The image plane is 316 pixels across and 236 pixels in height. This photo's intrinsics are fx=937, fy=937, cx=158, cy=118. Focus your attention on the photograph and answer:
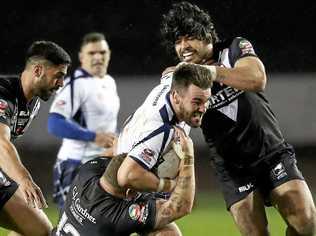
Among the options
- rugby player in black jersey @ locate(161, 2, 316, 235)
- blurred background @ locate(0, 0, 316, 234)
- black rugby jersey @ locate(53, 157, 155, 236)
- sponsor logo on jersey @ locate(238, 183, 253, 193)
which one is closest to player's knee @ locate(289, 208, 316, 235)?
rugby player in black jersey @ locate(161, 2, 316, 235)

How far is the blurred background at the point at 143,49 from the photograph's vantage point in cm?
1415

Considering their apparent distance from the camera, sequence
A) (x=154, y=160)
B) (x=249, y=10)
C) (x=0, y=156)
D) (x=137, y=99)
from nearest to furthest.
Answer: (x=154, y=160) → (x=0, y=156) → (x=249, y=10) → (x=137, y=99)

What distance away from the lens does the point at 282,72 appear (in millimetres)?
14508

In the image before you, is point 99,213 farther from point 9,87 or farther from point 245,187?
point 9,87

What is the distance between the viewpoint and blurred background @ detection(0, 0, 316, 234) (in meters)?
14.1

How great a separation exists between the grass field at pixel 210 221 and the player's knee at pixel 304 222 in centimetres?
228

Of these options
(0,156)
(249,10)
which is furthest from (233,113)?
(249,10)

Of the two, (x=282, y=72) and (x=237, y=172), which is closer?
(x=237, y=172)

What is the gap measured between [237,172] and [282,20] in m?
8.50

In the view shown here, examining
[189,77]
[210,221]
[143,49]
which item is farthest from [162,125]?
[143,49]

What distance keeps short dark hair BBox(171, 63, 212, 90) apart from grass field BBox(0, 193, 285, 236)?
3.28 m

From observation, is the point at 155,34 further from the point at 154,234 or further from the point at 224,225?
the point at 154,234

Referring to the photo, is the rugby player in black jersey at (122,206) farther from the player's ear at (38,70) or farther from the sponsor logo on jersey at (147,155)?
the player's ear at (38,70)

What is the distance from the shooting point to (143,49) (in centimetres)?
1553
